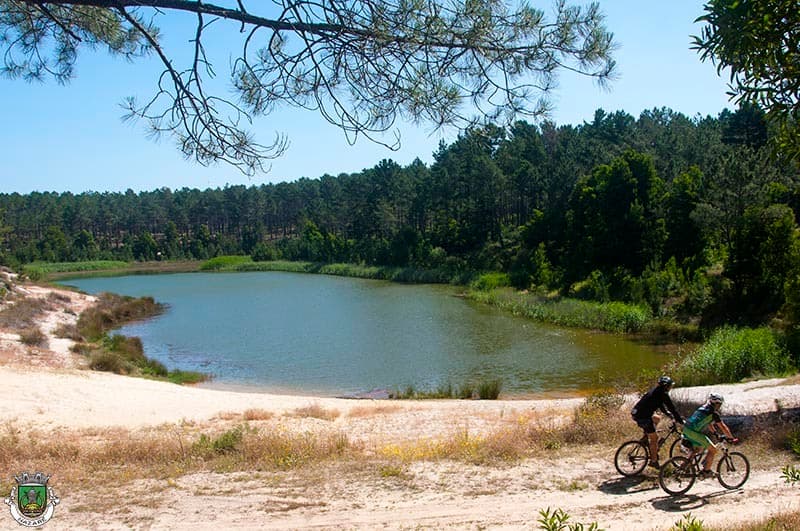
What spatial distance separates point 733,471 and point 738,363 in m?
12.0

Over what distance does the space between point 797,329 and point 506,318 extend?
18.3 meters

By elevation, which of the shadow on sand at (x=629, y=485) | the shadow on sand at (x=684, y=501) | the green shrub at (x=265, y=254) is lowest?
the shadow on sand at (x=629, y=485)

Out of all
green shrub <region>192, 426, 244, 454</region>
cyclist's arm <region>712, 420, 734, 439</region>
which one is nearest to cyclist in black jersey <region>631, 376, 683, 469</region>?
cyclist's arm <region>712, 420, 734, 439</region>

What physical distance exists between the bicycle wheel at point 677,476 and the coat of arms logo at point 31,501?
6.80 meters

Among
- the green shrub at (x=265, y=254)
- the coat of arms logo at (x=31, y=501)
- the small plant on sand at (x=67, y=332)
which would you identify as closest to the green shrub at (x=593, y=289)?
the small plant on sand at (x=67, y=332)

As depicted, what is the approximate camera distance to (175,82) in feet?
20.5

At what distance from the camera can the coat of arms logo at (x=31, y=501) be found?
6750 millimetres

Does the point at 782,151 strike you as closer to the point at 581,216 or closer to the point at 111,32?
the point at 111,32

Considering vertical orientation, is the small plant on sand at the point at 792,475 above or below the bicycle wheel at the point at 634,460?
above

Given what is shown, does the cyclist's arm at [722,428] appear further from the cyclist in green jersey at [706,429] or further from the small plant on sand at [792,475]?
the small plant on sand at [792,475]

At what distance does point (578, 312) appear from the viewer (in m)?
34.0

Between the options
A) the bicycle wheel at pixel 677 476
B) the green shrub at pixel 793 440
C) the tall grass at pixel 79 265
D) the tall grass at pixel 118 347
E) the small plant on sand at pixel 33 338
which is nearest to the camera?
the bicycle wheel at pixel 677 476

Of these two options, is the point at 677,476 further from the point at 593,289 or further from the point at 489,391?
the point at 593,289

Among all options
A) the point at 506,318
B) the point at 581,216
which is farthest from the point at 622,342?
the point at 581,216
